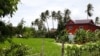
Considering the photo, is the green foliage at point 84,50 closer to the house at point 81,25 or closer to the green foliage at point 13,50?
the green foliage at point 13,50

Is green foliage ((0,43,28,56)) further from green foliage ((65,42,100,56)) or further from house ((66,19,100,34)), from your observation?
house ((66,19,100,34))

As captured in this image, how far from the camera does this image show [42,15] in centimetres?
12306

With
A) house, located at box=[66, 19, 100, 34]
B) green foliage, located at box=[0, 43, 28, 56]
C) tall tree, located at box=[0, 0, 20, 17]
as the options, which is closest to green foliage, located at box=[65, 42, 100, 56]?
green foliage, located at box=[0, 43, 28, 56]

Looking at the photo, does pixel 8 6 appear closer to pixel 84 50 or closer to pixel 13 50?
pixel 13 50

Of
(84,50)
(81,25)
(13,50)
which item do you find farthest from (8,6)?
(81,25)

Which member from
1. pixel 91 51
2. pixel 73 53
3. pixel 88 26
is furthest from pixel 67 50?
pixel 88 26

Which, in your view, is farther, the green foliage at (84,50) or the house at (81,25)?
the house at (81,25)

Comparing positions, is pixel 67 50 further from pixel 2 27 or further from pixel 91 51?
pixel 2 27

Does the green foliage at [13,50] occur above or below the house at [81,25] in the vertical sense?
above

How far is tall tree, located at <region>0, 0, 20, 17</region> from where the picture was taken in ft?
15.1

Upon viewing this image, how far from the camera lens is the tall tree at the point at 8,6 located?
15.1 feet

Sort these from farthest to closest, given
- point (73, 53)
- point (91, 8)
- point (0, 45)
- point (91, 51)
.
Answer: point (91, 8) → point (91, 51) → point (73, 53) → point (0, 45)

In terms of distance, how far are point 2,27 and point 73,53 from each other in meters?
7.97

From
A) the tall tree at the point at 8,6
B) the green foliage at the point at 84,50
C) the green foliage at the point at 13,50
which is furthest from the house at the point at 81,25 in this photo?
the tall tree at the point at 8,6
